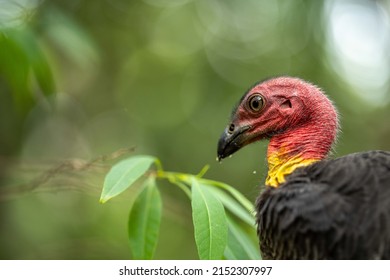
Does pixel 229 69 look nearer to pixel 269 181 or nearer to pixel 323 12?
pixel 323 12

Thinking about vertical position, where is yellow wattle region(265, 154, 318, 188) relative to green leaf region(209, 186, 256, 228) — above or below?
above

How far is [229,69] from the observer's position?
11.5m

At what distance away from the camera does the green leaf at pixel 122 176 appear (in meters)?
2.89

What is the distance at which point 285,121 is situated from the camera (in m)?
3.39

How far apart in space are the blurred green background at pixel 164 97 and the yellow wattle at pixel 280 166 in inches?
124

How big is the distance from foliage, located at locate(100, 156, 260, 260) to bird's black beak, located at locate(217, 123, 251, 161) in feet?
0.71

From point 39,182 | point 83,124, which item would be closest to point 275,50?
point 83,124

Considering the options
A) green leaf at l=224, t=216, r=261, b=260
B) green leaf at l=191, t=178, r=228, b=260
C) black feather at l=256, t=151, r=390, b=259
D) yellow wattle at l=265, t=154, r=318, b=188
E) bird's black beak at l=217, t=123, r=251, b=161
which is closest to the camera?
black feather at l=256, t=151, r=390, b=259

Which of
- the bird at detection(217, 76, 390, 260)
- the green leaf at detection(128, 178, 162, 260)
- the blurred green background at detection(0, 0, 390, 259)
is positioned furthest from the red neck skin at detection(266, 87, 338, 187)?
the blurred green background at detection(0, 0, 390, 259)

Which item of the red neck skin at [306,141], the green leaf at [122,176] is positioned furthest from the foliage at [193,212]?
the red neck skin at [306,141]

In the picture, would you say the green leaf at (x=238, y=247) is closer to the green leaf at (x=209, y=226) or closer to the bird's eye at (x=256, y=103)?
the green leaf at (x=209, y=226)

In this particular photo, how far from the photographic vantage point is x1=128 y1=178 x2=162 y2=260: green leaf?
3.19 m

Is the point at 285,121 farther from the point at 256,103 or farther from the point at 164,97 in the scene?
the point at 164,97

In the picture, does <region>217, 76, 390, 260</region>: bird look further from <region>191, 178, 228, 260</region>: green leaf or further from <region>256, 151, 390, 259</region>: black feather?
<region>191, 178, 228, 260</region>: green leaf
